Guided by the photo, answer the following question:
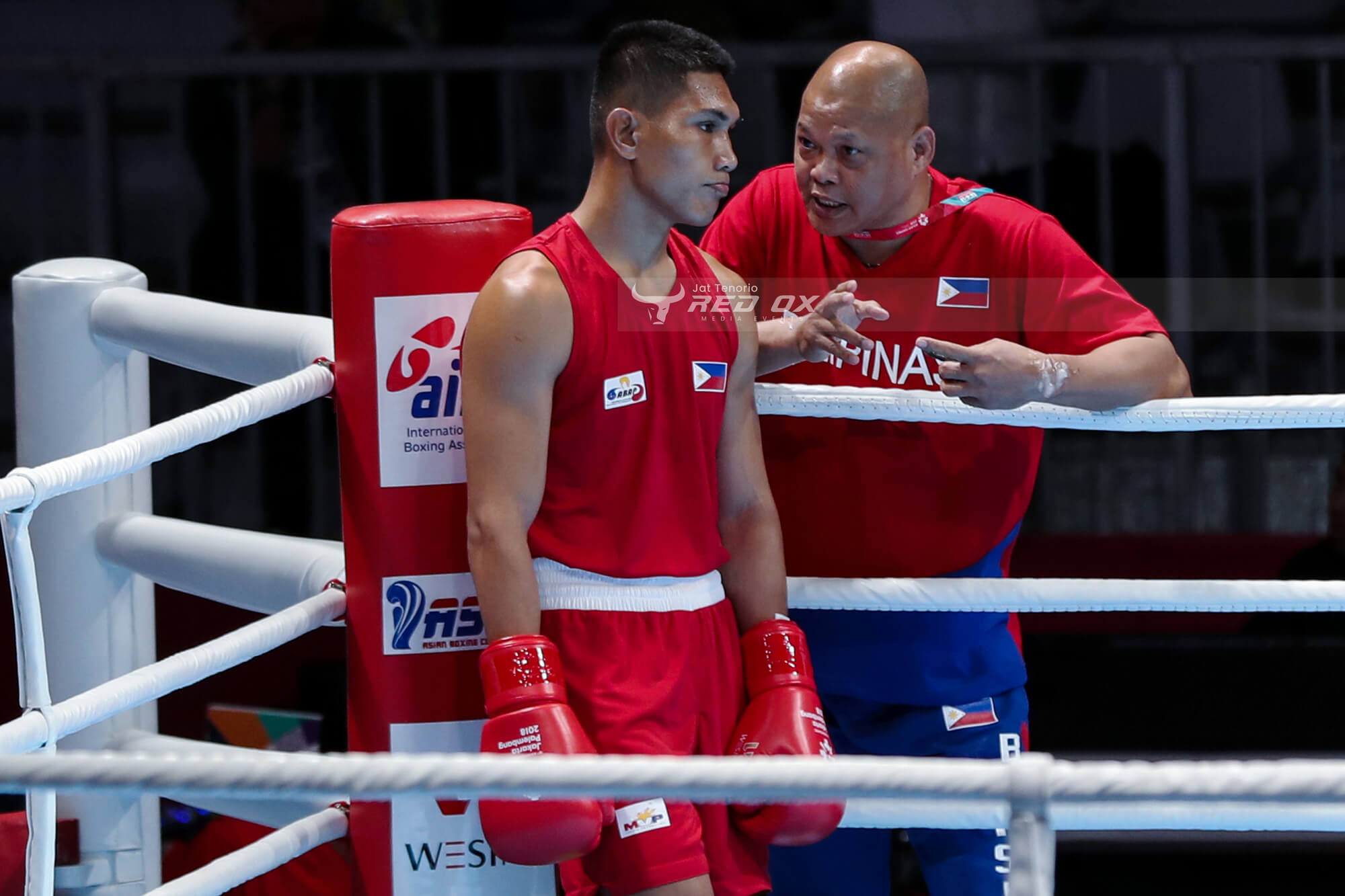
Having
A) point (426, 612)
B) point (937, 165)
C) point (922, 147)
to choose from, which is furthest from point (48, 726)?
point (937, 165)

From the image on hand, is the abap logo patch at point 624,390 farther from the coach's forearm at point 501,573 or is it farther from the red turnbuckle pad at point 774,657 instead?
the red turnbuckle pad at point 774,657

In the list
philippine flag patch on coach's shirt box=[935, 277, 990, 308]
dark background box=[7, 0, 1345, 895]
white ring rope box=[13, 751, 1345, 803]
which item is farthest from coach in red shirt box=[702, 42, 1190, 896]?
dark background box=[7, 0, 1345, 895]

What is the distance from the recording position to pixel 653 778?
97 cm

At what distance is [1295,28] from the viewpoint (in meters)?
4.32

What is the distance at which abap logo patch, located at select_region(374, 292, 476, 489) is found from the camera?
165 centimetres

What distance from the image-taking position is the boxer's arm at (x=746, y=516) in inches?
70.3

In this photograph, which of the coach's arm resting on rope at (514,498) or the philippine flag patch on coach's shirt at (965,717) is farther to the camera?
the philippine flag patch on coach's shirt at (965,717)

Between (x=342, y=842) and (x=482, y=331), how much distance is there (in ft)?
3.97

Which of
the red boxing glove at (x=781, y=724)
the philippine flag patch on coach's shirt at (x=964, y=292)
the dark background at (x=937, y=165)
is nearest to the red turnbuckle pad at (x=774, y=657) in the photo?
the red boxing glove at (x=781, y=724)

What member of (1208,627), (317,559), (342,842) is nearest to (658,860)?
(317,559)

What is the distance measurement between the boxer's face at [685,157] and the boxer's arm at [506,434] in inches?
7.6

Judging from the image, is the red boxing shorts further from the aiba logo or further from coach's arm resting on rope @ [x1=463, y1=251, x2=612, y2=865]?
the aiba logo

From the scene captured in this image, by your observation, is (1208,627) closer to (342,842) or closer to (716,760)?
(342,842)

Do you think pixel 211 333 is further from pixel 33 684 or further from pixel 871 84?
pixel 871 84
